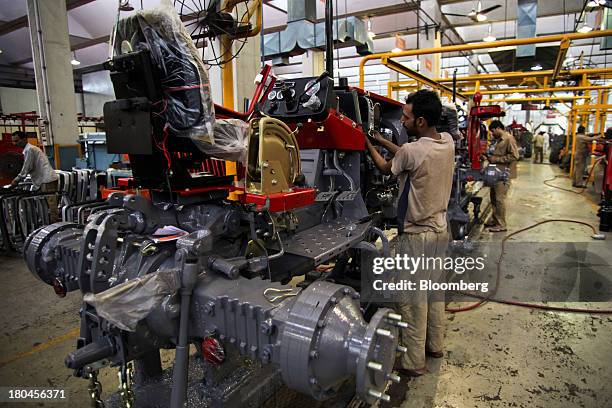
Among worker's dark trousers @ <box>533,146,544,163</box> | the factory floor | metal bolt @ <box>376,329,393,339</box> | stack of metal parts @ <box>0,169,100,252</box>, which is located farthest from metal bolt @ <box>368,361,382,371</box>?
worker's dark trousers @ <box>533,146,544,163</box>

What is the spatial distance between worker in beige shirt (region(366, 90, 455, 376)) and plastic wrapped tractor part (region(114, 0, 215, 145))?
1229mm

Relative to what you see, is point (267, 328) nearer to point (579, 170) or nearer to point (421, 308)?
point (421, 308)

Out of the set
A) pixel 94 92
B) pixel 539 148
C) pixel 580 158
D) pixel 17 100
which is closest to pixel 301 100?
pixel 580 158

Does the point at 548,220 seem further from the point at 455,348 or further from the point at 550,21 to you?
the point at 550,21

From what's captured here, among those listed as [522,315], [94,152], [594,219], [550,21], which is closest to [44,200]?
[94,152]

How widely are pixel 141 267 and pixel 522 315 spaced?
2.95m

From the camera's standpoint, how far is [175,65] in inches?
61.2

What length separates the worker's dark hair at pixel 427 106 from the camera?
7.66ft

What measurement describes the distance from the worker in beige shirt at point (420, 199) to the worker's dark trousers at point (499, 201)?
11.9 feet

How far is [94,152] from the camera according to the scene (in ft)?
25.9

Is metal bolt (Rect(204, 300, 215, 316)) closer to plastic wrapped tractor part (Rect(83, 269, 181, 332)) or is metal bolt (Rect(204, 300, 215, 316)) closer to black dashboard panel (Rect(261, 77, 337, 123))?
plastic wrapped tractor part (Rect(83, 269, 181, 332))

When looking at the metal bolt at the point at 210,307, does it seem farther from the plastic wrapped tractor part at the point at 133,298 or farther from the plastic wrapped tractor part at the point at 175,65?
the plastic wrapped tractor part at the point at 175,65

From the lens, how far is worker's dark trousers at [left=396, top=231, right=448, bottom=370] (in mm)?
2389

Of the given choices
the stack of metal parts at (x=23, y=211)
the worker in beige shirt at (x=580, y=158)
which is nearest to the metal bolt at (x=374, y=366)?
the stack of metal parts at (x=23, y=211)
